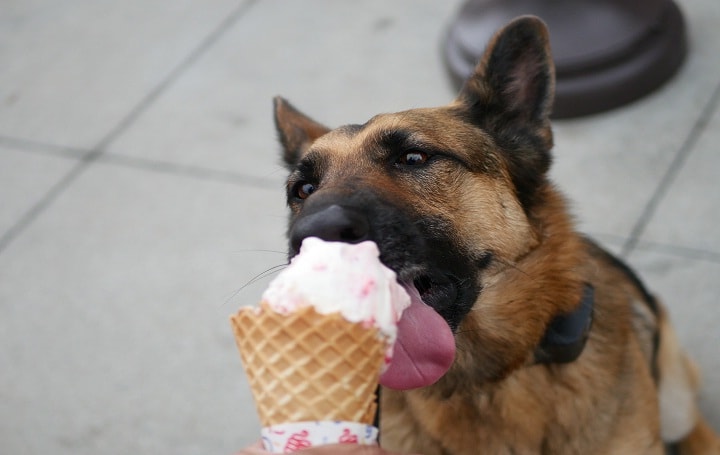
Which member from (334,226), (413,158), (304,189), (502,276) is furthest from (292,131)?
(334,226)

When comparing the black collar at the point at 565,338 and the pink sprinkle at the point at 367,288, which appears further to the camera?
the black collar at the point at 565,338

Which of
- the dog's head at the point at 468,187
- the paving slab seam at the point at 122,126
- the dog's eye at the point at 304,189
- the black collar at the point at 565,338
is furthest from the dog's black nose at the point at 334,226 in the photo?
the paving slab seam at the point at 122,126

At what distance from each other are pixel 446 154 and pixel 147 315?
2.47 meters

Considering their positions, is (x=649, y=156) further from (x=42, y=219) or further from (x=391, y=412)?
(x=42, y=219)

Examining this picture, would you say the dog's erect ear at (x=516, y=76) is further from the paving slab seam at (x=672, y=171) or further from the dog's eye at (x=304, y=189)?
the paving slab seam at (x=672, y=171)

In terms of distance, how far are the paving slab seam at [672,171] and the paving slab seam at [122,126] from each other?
361cm

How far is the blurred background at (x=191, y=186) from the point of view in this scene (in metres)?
4.25

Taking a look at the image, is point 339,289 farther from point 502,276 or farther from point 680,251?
point 680,251

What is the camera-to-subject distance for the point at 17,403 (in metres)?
4.35

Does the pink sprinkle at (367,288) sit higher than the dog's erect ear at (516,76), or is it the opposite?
the dog's erect ear at (516,76)

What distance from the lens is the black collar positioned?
2.87 meters

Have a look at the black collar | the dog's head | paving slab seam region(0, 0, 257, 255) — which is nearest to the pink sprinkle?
the dog's head

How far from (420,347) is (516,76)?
3.95 feet

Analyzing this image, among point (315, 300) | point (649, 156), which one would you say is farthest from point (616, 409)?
point (649, 156)
